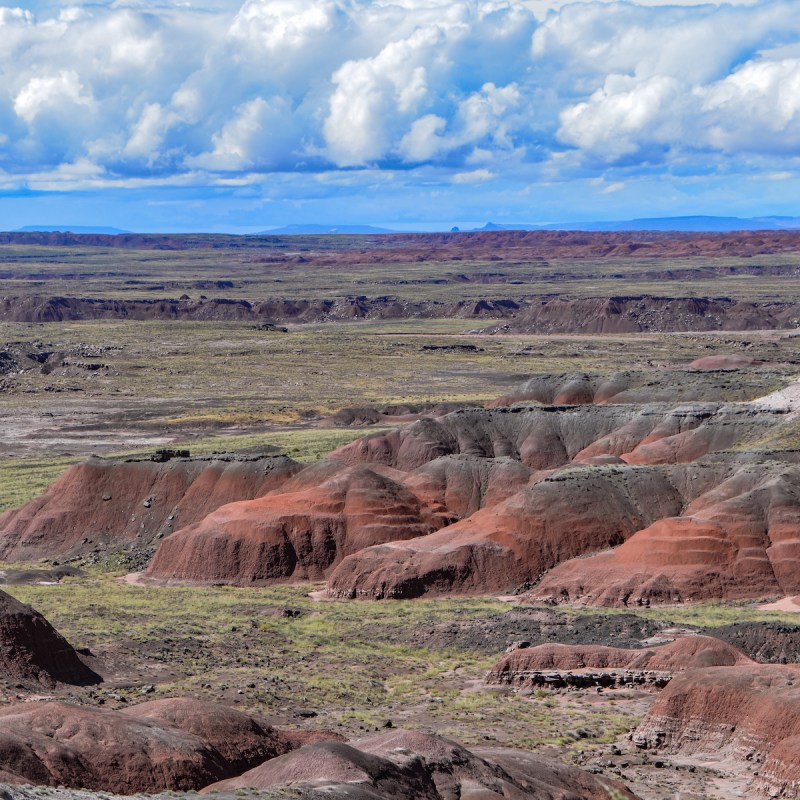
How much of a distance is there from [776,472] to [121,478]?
110ft

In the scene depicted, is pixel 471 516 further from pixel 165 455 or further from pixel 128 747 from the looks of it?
pixel 128 747

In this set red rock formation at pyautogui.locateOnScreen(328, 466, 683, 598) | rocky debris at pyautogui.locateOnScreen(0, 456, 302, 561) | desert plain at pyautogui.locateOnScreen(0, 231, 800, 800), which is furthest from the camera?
rocky debris at pyautogui.locateOnScreen(0, 456, 302, 561)

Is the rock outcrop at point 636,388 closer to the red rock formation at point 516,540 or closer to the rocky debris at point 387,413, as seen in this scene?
the rocky debris at point 387,413

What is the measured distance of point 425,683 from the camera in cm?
4375

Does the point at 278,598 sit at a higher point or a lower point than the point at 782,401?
lower

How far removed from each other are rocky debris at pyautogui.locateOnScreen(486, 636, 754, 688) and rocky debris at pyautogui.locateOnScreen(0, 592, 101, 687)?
12781mm

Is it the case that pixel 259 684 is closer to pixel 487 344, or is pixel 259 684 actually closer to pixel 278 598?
pixel 278 598

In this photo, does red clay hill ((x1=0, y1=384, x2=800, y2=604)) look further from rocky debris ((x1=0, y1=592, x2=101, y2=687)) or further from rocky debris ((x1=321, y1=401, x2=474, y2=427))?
rocky debris ((x1=321, y1=401, x2=474, y2=427))

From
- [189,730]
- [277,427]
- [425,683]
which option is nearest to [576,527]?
[425,683]

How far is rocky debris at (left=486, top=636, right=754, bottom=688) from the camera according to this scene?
128 feet

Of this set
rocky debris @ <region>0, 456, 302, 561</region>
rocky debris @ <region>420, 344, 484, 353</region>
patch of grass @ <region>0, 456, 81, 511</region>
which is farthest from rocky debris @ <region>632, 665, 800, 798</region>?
rocky debris @ <region>420, 344, 484, 353</region>

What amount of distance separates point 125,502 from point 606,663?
3688 centimetres

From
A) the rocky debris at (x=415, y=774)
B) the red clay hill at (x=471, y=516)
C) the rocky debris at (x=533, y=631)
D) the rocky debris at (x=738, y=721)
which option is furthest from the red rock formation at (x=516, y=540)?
the rocky debris at (x=415, y=774)

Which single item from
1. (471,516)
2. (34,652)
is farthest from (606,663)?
(471,516)
